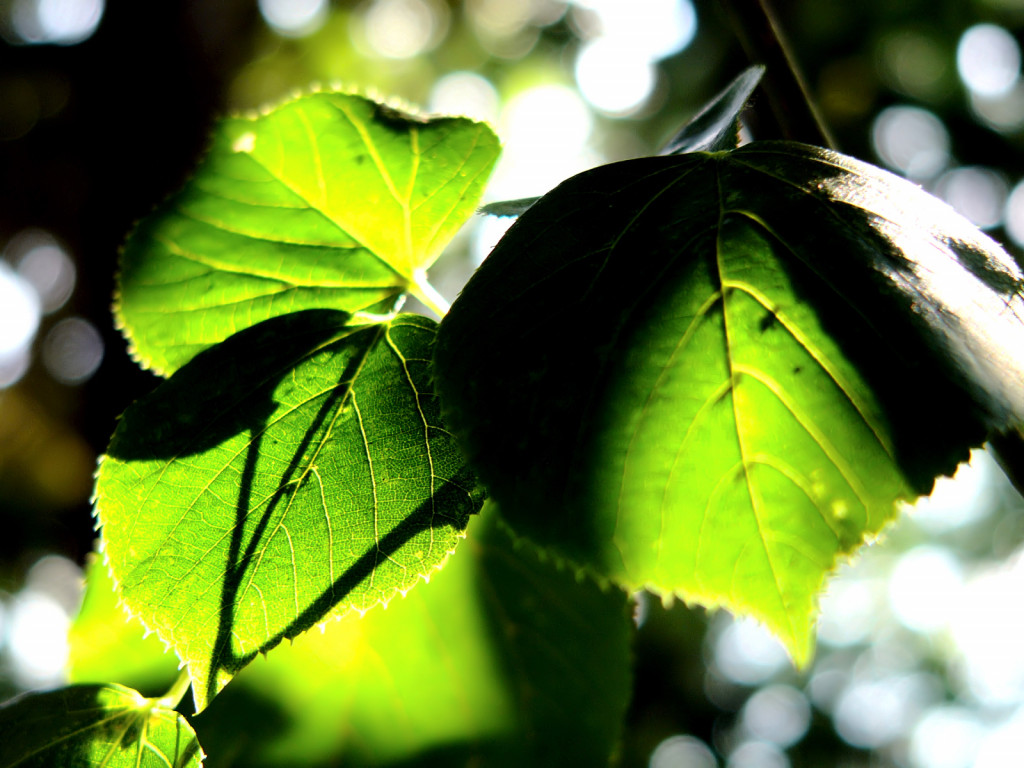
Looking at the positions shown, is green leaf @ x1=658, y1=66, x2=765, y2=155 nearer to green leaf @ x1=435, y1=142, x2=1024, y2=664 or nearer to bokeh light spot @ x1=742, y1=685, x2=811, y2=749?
green leaf @ x1=435, y1=142, x2=1024, y2=664

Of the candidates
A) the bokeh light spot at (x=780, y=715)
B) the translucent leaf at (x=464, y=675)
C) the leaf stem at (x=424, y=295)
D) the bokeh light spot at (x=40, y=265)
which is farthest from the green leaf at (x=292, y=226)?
the bokeh light spot at (x=780, y=715)

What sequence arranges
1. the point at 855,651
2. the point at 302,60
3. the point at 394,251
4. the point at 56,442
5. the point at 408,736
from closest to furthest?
the point at 394,251 < the point at 408,736 < the point at 56,442 < the point at 302,60 < the point at 855,651

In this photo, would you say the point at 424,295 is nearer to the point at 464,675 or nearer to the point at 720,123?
the point at 720,123

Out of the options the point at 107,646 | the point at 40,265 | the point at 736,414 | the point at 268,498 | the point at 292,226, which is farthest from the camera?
the point at 40,265

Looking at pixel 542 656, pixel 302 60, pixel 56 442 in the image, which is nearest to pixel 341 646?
pixel 542 656

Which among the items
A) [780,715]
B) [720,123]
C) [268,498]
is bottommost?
[780,715]

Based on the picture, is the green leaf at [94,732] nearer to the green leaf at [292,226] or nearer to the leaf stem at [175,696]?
the leaf stem at [175,696]

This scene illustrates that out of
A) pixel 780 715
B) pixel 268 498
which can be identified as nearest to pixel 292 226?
pixel 268 498

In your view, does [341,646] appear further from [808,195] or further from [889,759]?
[889,759]
